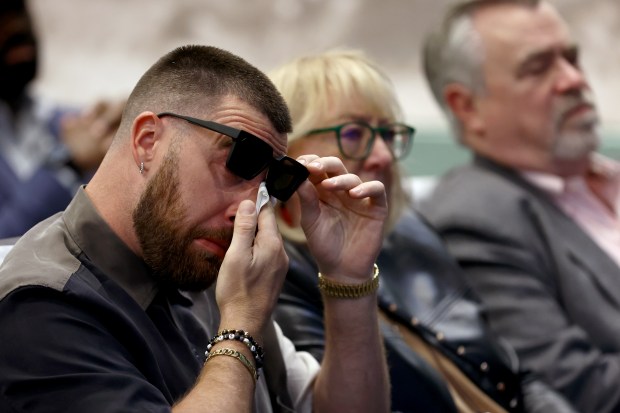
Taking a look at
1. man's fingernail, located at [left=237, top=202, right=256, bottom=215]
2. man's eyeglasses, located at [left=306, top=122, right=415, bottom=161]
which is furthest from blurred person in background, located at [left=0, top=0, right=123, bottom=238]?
man's fingernail, located at [left=237, top=202, right=256, bottom=215]

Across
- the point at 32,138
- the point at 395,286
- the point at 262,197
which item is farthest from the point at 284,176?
the point at 32,138

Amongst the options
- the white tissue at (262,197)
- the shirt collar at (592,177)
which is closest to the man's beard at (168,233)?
the white tissue at (262,197)

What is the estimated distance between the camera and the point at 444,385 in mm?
2312

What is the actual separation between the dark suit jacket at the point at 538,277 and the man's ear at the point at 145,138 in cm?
153

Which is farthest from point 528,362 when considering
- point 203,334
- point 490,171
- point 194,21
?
point 194,21

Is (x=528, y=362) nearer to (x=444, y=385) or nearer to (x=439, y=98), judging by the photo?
(x=444, y=385)

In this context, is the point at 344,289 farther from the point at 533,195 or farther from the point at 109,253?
the point at 533,195

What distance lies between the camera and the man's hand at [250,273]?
1547 millimetres

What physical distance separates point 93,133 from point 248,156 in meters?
1.47

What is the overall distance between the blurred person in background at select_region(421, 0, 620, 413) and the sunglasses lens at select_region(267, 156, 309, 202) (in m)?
1.28

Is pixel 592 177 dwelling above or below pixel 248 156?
below

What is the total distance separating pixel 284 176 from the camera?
5.56 ft

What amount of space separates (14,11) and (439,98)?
154 cm

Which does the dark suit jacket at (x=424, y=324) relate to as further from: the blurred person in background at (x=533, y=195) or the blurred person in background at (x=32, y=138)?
the blurred person in background at (x=32, y=138)
